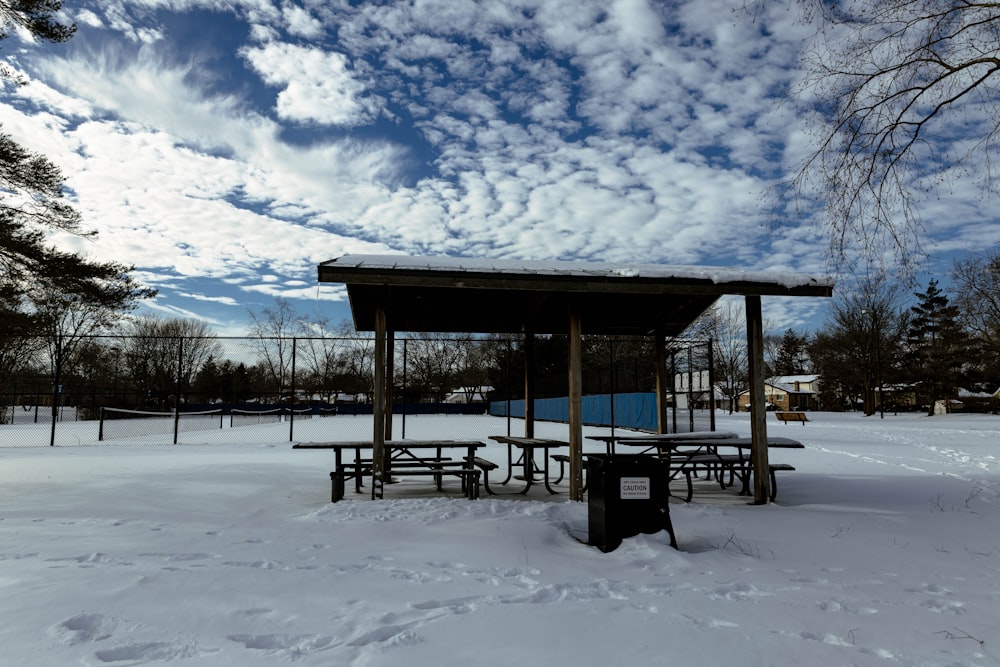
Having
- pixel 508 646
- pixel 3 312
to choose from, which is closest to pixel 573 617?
pixel 508 646

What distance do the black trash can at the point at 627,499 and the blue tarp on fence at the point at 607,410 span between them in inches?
416

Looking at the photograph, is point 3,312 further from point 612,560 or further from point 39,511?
point 612,560

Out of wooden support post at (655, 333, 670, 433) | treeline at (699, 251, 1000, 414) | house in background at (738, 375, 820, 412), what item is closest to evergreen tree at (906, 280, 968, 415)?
treeline at (699, 251, 1000, 414)

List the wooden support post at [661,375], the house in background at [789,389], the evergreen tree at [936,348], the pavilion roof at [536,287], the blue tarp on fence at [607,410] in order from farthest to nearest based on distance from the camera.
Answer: the house in background at [789,389], the evergreen tree at [936,348], the blue tarp on fence at [607,410], the wooden support post at [661,375], the pavilion roof at [536,287]

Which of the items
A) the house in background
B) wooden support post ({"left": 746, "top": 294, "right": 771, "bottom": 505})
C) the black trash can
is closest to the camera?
the black trash can

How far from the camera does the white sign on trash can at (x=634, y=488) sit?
546 cm

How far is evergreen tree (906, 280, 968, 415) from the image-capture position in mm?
42188

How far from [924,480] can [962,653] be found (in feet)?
27.4

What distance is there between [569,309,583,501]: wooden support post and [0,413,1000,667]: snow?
1.27 ft

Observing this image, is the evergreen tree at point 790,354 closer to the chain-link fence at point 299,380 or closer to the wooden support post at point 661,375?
the chain-link fence at point 299,380

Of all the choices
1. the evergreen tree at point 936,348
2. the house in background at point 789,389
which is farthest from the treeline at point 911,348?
the house in background at point 789,389

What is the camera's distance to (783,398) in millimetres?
84938

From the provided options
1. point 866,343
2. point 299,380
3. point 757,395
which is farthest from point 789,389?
point 757,395

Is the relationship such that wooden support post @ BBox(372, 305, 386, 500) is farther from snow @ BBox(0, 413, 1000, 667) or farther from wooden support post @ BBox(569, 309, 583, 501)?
wooden support post @ BBox(569, 309, 583, 501)
